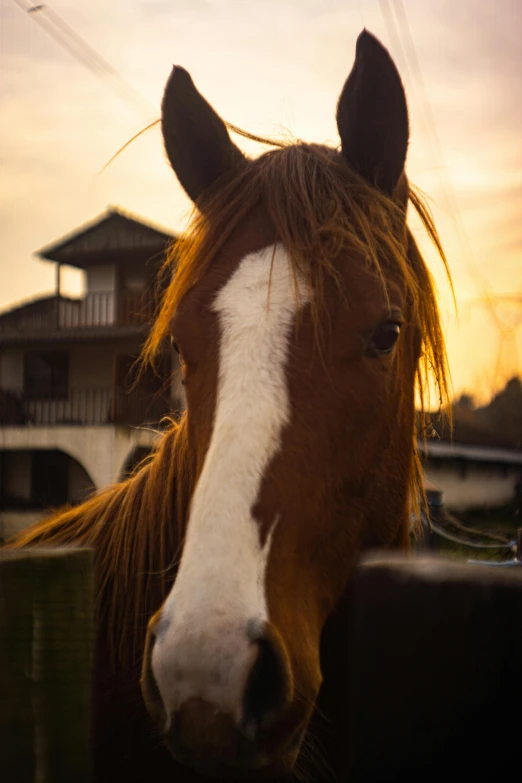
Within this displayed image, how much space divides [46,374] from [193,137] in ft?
65.1

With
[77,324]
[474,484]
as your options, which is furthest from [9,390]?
[474,484]

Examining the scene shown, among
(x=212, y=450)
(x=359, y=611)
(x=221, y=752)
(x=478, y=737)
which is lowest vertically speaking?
(x=221, y=752)

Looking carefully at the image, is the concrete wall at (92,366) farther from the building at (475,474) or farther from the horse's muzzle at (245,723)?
the horse's muzzle at (245,723)

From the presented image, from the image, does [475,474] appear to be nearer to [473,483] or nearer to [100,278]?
[473,483]

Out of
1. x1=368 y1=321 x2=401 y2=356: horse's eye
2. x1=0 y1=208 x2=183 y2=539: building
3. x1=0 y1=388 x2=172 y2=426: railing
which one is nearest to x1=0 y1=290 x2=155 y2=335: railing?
x1=0 y1=208 x2=183 y2=539: building

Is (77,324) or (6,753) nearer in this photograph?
(6,753)

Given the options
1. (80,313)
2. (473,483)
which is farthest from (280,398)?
(473,483)

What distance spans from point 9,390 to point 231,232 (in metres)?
20.5

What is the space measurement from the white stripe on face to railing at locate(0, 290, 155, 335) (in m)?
15.3

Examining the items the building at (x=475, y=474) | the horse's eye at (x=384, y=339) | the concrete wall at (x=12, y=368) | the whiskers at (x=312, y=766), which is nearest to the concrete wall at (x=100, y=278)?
the concrete wall at (x=12, y=368)

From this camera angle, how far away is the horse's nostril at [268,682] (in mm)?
1101

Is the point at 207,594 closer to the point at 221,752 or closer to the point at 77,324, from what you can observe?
the point at 221,752

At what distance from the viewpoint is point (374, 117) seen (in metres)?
1.95

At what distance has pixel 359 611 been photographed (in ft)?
2.50
